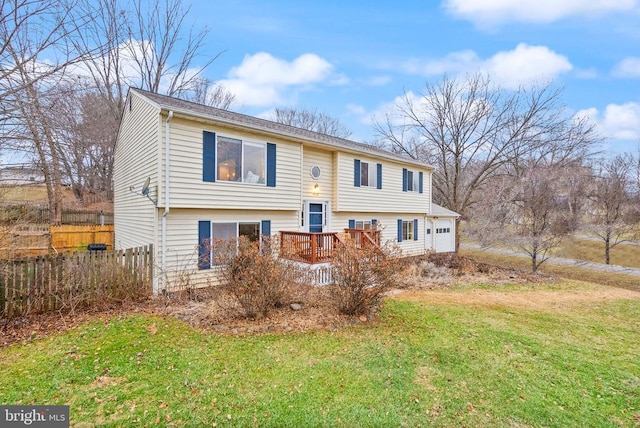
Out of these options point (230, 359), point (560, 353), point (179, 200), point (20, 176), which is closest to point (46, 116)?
point (20, 176)

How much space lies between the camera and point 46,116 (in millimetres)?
5547

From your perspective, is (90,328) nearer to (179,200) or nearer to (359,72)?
(179,200)

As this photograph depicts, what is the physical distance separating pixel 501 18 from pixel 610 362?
13.9 metres

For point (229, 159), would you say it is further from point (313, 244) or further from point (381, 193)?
point (381, 193)

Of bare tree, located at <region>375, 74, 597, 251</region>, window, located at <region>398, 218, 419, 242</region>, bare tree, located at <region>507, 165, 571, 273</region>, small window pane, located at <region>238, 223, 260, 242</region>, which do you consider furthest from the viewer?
bare tree, located at <region>375, 74, 597, 251</region>

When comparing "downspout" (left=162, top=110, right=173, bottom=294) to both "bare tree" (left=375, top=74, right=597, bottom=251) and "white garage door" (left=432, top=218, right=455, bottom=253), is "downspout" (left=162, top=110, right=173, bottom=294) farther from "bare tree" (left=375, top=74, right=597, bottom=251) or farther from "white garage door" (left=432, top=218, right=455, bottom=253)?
"bare tree" (left=375, top=74, right=597, bottom=251)

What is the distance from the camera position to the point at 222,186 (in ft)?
28.0

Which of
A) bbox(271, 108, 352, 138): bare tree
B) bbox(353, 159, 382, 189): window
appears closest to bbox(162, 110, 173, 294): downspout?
bbox(353, 159, 382, 189): window

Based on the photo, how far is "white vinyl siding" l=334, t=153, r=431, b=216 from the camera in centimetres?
1205

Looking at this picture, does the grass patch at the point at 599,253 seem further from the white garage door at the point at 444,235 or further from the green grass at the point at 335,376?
the green grass at the point at 335,376

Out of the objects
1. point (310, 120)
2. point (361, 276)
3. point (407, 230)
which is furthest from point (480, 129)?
point (361, 276)

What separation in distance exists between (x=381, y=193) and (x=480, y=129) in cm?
A: 1122

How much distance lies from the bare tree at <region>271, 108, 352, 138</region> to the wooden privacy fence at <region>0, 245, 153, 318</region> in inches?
956

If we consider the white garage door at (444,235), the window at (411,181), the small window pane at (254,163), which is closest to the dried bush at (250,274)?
the small window pane at (254,163)
